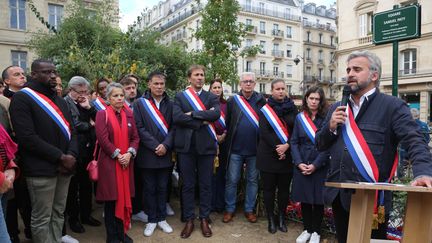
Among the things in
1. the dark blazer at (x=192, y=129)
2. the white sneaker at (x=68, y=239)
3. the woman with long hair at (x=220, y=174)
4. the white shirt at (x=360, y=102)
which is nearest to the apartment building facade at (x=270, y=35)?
the woman with long hair at (x=220, y=174)

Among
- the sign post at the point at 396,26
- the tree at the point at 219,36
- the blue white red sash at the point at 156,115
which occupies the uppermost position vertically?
the tree at the point at 219,36

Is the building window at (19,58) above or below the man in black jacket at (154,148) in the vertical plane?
above

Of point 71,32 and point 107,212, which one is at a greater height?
point 71,32

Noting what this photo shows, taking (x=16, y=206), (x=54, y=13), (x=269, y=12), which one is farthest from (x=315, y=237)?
(x=269, y=12)

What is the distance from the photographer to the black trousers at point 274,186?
4.44 meters

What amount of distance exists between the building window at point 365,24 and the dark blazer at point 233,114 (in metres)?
25.2

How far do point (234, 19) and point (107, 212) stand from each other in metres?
7.07

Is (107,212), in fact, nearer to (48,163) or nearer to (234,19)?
(48,163)

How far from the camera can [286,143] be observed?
173 inches

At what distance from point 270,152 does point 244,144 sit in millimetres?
492

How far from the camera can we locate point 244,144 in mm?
4773

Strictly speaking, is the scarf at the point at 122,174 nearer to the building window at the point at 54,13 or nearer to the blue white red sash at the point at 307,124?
the blue white red sash at the point at 307,124

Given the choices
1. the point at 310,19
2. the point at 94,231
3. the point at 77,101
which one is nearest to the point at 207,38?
the point at 77,101

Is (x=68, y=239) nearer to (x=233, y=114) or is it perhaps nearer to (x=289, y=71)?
(x=233, y=114)
